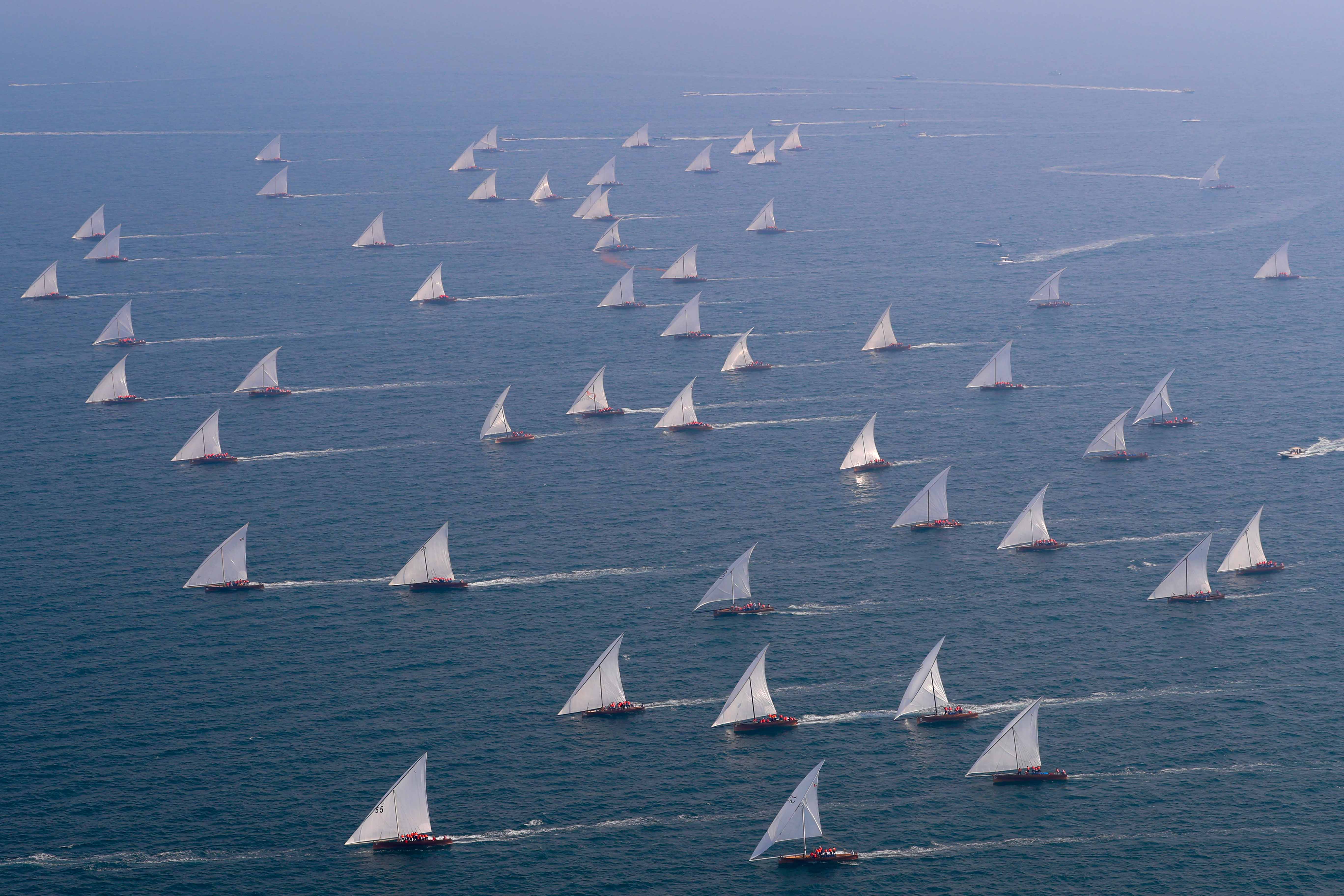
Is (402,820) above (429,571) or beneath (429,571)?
beneath

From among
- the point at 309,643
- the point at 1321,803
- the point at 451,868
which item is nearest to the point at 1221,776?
the point at 1321,803

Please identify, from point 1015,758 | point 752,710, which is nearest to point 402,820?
point 752,710

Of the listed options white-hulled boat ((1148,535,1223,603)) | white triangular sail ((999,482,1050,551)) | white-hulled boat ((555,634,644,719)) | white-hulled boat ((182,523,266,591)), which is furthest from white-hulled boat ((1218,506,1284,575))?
white-hulled boat ((182,523,266,591))

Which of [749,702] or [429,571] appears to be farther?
[429,571]

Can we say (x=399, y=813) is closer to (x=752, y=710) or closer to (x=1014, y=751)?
(x=752, y=710)

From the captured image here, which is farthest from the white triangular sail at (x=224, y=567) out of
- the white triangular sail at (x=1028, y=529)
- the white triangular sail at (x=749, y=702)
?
the white triangular sail at (x=1028, y=529)
